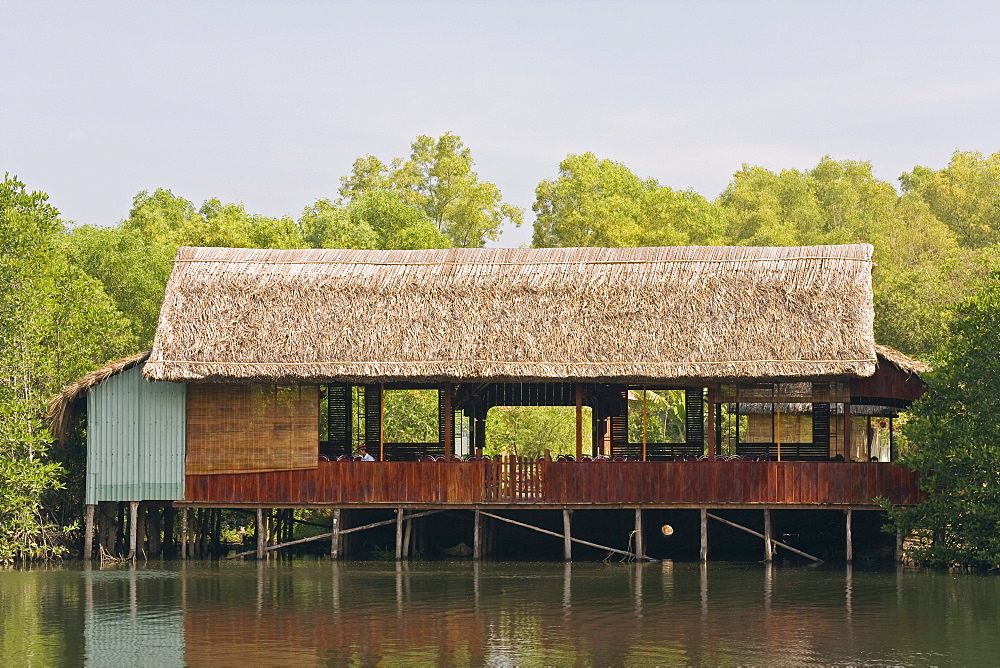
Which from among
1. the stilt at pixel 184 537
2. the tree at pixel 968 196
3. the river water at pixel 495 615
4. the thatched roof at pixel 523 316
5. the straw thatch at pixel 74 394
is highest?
the tree at pixel 968 196

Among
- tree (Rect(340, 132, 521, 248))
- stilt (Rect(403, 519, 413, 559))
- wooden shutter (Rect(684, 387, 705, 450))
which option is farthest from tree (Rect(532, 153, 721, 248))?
stilt (Rect(403, 519, 413, 559))

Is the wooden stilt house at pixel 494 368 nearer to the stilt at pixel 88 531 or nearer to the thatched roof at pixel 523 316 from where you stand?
the thatched roof at pixel 523 316

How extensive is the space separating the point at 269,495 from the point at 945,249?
1533 inches

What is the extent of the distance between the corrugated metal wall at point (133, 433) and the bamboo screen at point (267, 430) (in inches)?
31.7

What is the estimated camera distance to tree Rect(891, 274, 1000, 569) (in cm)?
2684

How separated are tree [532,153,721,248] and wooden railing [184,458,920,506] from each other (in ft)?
92.4

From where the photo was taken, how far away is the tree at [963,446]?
2684 cm

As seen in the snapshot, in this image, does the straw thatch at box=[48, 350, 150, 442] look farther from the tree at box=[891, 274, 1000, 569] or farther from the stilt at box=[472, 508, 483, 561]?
the tree at box=[891, 274, 1000, 569]

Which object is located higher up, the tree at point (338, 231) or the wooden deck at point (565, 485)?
the tree at point (338, 231)

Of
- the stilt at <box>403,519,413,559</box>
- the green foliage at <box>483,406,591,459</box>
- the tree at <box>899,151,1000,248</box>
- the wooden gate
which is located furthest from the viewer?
the tree at <box>899,151,1000,248</box>

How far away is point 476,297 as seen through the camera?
29.9 meters

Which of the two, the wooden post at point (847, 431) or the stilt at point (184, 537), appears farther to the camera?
the stilt at point (184, 537)

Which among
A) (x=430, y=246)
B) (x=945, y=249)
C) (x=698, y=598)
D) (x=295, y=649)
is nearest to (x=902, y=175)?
(x=945, y=249)

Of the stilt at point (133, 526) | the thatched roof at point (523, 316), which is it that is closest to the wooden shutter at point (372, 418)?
the thatched roof at point (523, 316)
